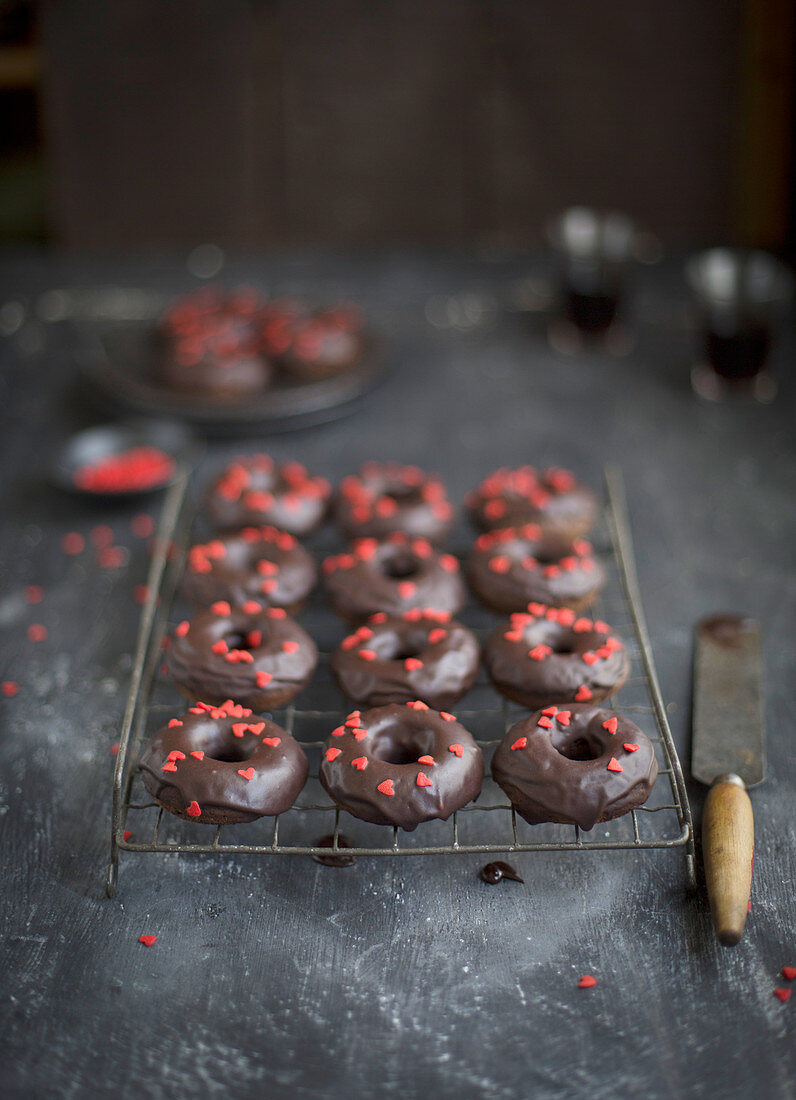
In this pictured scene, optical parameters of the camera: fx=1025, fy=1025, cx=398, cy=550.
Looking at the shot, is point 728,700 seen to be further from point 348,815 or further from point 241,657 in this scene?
point 241,657

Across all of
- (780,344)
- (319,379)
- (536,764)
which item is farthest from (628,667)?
(780,344)

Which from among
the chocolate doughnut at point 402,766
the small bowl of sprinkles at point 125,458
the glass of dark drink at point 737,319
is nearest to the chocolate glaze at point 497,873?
the chocolate doughnut at point 402,766

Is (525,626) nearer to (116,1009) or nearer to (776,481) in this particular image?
(116,1009)

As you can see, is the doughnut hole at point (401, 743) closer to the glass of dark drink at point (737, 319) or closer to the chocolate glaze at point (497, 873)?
the chocolate glaze at point (497, 873)

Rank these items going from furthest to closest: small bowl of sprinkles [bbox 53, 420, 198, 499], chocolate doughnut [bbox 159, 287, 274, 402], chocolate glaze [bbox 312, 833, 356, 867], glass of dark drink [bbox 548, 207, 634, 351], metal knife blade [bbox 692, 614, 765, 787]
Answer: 1. glass of dark drink [bbox 548, 207, 634, 351]
2. chocolate doughnut [bbox 159, 287, 274, 402]
3. small bowl of sprinkles [bbox 53, 420, 198, 499]
4. metal knife blade [bbox 692, 614, 765, 787]
5. chocolate glaze [bbox 312, 833, 356, 867]

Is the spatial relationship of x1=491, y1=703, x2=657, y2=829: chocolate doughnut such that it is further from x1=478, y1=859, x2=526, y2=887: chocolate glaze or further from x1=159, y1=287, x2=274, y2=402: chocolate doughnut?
x1=159, y1=287, x2=274, y2=402: chocolate doughnut

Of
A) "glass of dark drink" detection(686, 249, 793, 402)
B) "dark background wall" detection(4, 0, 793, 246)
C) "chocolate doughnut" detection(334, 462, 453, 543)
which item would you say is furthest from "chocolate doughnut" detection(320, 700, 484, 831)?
"dark background wall" detection(4, 0, 793, 246)

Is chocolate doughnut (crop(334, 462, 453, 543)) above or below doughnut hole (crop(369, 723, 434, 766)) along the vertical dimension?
below
